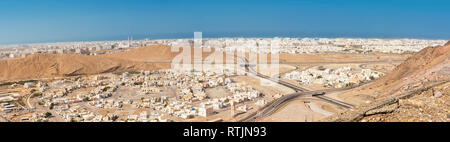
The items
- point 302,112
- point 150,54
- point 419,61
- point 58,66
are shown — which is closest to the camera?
point 302,112

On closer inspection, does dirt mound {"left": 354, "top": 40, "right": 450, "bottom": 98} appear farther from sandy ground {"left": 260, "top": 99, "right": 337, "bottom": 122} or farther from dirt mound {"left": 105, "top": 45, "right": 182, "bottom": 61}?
dirt mound {"left": 105, "top": 45, "right": 182, "bottom": 61}

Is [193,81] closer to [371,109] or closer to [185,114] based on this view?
[185,114]

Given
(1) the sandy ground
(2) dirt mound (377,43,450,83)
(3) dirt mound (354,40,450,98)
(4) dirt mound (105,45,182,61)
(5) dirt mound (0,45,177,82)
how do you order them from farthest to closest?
(4) dirt mound (105,45,182,61)
(5) dirt mound (0,45,177,82)
(2) dirt mound (377,43,450,83)
(1) the sandy ground
(3) dirt mound (354,40,450,98)

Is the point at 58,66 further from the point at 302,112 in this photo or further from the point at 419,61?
the point at 419,61

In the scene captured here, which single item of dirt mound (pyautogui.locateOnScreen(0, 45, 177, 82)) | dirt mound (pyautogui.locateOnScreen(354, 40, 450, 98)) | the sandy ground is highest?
dirt mound (pyautogui.locateOnScreen(354, 40, 450, 98))

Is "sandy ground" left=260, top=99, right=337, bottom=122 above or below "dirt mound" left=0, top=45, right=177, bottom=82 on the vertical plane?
below

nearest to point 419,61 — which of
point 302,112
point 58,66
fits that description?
point 302,112

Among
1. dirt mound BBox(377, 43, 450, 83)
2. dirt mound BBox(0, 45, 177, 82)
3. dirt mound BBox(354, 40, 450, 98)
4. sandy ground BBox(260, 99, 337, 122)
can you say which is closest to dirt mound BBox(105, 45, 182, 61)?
dirt mound BBox(0, 45, 177, 82)

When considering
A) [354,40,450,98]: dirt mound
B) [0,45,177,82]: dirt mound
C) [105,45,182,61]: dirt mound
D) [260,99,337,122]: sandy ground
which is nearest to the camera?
[354,40,450,98]: dirt mound

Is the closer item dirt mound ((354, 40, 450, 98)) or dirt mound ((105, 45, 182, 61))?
dirt mound ((354, 40, 450, 98))

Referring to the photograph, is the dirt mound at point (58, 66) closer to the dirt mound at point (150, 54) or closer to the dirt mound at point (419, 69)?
the dirt mound at point (150, 54)
